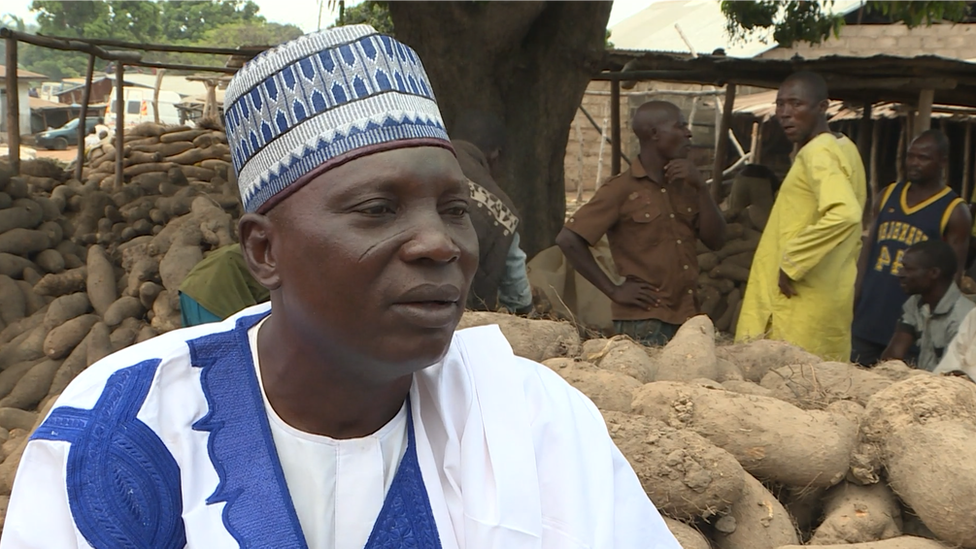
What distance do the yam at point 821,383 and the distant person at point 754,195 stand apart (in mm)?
4695

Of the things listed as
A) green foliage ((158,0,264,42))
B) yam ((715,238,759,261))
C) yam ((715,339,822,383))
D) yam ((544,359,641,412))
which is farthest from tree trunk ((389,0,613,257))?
green foliage ((158,0,264,42))

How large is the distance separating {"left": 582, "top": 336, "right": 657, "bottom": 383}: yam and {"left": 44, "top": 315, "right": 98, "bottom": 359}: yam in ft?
13.0

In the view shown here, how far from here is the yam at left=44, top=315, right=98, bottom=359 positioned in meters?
5.93

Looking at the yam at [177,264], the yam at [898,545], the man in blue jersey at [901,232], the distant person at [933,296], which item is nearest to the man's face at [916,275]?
the distant person at [933,296]

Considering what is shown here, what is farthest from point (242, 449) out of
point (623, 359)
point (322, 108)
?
point (623, 359)

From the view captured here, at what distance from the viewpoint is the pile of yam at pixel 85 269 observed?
5.80 m

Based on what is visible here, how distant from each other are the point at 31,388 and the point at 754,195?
18.9ft

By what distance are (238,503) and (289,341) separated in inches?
9.5

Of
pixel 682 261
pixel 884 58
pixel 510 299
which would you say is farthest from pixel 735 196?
pixel 510 299

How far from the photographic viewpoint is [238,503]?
4.18 feet

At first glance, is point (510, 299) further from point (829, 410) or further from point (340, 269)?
point (340, 269)

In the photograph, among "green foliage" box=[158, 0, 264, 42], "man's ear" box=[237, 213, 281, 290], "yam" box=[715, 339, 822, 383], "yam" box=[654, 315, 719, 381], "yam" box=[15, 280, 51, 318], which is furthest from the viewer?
"green foliage" box=[158, 0, 264, 42]

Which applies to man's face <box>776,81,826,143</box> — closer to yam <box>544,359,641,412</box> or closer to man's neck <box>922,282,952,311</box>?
man's neck <box>922,282,952,311</box>

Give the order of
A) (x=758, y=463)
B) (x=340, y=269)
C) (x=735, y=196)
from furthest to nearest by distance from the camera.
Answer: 1. (x=735, y=196)
2. (x=758, y=463)
3. (x=340, y=269)
